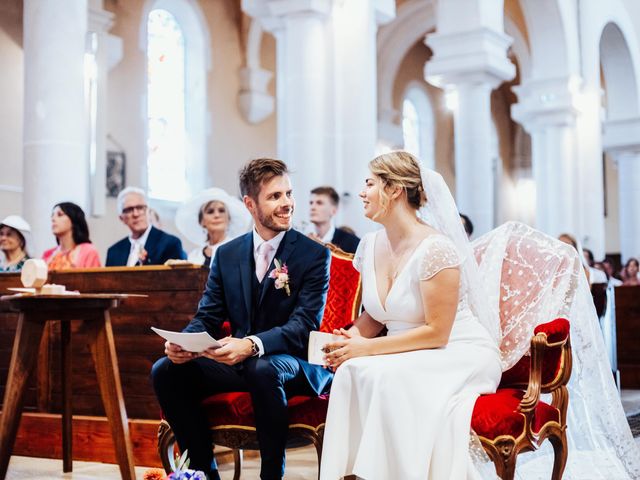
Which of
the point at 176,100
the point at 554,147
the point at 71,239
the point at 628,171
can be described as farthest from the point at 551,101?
the point at 71,239

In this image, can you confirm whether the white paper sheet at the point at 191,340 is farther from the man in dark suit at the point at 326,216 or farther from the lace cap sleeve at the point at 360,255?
the man in dark suit at the point at 326,216

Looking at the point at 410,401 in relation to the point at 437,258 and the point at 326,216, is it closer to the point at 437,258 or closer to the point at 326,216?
the point at 437,258

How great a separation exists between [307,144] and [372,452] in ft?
18.1

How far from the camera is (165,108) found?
13.5 m

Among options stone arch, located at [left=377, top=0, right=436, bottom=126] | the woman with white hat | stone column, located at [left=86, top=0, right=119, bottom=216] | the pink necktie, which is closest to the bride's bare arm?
the pink necktie

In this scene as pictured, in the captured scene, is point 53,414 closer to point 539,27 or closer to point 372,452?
point 372,452

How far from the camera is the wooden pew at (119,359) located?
496 centimetres

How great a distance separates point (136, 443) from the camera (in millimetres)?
5012

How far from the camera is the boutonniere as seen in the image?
3734 millimetres

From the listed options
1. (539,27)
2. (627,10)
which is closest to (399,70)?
(627,10)

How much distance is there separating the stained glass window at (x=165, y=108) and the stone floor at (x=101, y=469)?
7.95 meters

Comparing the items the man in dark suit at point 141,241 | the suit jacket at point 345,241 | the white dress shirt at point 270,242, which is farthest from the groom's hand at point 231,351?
the suit jacket at point 345,241

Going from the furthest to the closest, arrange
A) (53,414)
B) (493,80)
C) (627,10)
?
(627,10) < (493,80) < (53,414)

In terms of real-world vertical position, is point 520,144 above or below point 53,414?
above
